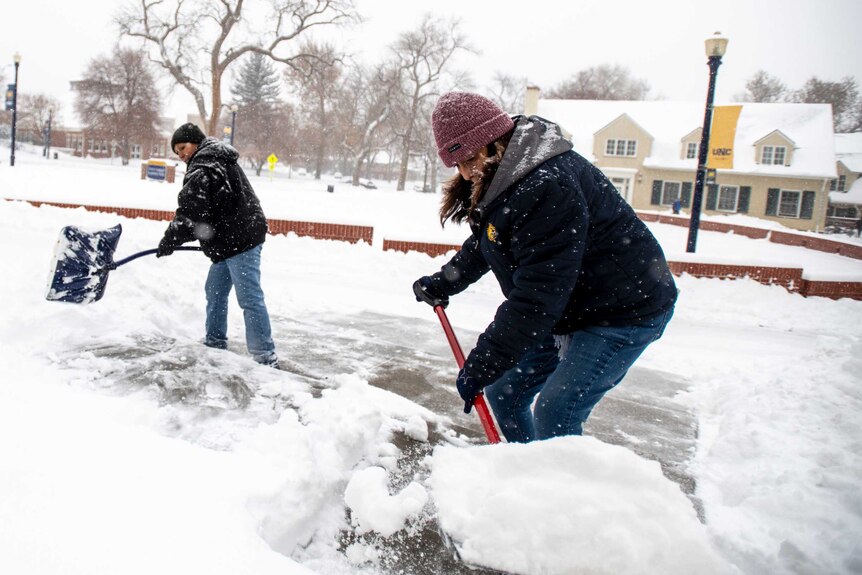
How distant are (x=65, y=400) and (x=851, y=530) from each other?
3.15m

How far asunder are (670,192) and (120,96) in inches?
1845

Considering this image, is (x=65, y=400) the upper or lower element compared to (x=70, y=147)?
lower

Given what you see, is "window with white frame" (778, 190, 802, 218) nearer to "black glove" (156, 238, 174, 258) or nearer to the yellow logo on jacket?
"black glove" (156, 238, 174, 258)

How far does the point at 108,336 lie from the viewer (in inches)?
148

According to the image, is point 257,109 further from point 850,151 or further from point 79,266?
point 79,266

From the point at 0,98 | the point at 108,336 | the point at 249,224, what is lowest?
the point at 108,336

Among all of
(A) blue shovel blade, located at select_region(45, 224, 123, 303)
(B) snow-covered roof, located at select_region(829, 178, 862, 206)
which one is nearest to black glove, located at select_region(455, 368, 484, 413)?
(A) blue shovel blade, located at select_region(45, 224, 123, 303)

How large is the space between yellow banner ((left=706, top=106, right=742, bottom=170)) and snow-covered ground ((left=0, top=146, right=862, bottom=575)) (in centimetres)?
831

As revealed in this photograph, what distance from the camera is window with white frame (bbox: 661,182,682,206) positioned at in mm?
35062

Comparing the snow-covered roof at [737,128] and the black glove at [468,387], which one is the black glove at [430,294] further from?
the snow-covered roof at [737,128]

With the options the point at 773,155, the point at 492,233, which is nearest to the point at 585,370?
the point at 492,233

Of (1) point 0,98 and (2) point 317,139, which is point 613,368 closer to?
(2) point 317,139

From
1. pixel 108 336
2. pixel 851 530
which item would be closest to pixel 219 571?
pixel 851 530

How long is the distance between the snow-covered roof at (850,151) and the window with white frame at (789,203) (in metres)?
14.2
